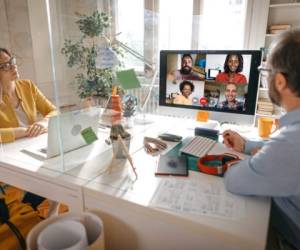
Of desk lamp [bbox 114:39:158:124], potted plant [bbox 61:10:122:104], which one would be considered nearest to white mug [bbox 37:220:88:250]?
potted plant [bbox 61:10:122:104]

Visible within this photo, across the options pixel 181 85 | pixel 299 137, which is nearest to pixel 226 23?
pixel 181 85

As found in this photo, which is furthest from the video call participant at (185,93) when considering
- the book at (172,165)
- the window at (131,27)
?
the book at (172,165)

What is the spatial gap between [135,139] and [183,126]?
38cm

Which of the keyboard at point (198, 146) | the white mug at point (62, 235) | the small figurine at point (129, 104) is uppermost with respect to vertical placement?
the small figurine at point (129, 104)

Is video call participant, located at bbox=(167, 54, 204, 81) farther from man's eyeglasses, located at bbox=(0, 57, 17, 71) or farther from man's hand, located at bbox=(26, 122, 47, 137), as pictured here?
man's eyeglasses, located at bbox=(0, 57, 17, 71)

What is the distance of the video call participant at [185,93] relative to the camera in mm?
1517

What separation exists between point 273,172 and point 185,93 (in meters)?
0.89

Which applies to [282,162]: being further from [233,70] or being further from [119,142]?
[233,70]

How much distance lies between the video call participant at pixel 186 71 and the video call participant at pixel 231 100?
163mm

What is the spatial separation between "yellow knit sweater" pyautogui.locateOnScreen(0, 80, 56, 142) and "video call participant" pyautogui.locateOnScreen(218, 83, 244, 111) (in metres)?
0.99

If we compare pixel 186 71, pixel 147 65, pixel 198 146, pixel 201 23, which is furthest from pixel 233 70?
pixel 201 23

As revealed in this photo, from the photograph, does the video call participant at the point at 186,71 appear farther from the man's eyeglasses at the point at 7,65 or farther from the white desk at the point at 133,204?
the man's eyeglasses at the point at 7,65

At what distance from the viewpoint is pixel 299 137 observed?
28.9 inches

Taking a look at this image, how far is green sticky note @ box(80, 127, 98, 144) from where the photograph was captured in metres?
1.24
